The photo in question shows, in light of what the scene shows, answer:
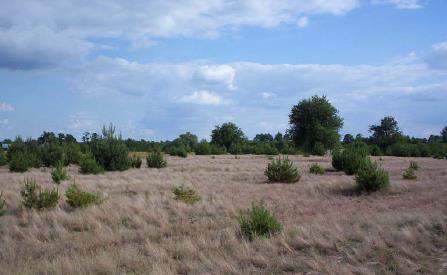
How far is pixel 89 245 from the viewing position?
10.3m

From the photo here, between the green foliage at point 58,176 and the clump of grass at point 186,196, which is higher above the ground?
the green foliage at point 58,176

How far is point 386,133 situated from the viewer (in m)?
89.0

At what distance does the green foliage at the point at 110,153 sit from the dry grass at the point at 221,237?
13119 millimetres

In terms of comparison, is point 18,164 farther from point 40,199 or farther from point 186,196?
point 186,196

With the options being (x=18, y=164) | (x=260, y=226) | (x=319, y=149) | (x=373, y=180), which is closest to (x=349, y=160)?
(x=373, y=180)

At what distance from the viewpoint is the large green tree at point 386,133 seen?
283ft

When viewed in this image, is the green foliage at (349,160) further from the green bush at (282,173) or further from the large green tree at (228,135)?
the large green tree at (228,135)

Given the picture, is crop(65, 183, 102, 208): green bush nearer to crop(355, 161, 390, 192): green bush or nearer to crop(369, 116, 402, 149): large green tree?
crop(355, 161, 390, 192): green bush

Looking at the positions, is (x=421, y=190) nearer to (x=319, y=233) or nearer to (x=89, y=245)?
(x=319, y=233)

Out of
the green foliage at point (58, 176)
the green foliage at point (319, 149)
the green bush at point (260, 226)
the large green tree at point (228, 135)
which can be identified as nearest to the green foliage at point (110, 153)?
the green foliage at point (58, 176)

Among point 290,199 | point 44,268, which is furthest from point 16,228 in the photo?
point 290,199

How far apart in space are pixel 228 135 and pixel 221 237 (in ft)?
262

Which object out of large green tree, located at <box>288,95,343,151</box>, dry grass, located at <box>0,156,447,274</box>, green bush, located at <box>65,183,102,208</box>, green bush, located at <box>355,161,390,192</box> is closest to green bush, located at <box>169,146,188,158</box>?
large green tree, located at <box>288,95,343,151</box>

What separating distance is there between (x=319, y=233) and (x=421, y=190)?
11.0 meters
